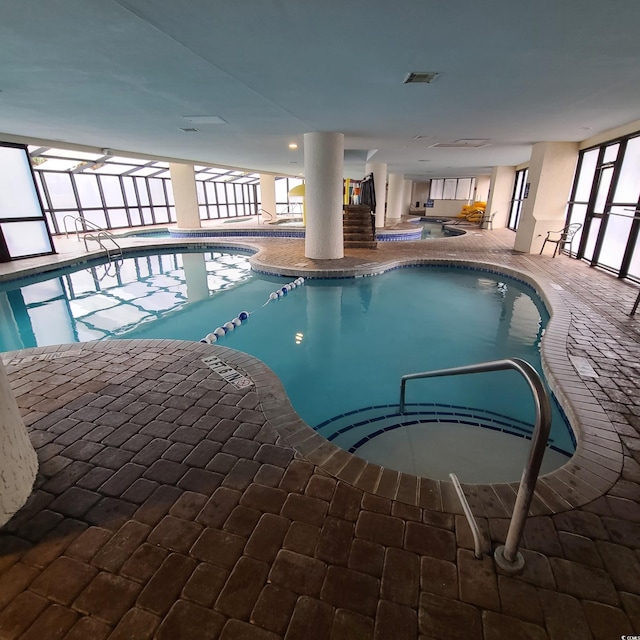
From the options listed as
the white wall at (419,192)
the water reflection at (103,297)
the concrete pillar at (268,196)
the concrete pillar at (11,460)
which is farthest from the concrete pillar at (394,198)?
the concrete pillar at (11,460)

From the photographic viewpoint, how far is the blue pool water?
3355mm

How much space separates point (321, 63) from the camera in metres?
3.29

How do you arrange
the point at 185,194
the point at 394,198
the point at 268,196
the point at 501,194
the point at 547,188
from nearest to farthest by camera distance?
1. the point at 547,188
2. the point at 185,194
3. the point at 501,194
4. the point at 394,198
5. the point at 268,196

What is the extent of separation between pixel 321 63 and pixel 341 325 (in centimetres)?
316

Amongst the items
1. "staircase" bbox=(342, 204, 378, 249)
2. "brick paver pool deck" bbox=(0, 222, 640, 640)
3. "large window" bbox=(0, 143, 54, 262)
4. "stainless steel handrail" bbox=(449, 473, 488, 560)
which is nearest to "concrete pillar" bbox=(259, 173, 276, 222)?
"staircase" bbox=(342, 204, 378, 249)

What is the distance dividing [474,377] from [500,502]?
2237 millimetres

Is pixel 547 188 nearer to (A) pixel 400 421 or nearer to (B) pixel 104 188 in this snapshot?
(A) pixel 400 421

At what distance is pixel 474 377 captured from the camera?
376 cm

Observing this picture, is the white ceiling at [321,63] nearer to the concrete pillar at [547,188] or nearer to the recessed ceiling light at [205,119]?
the recessed ceiling light at [205,119]

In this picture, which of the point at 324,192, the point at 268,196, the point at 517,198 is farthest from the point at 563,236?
the point at 268,196

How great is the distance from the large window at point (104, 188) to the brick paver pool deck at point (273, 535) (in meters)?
11.5

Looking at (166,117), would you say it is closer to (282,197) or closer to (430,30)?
(430,30)

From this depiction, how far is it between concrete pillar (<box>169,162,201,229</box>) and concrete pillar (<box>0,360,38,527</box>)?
Result: 1372 centimetres

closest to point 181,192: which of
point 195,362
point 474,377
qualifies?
point 195,362
